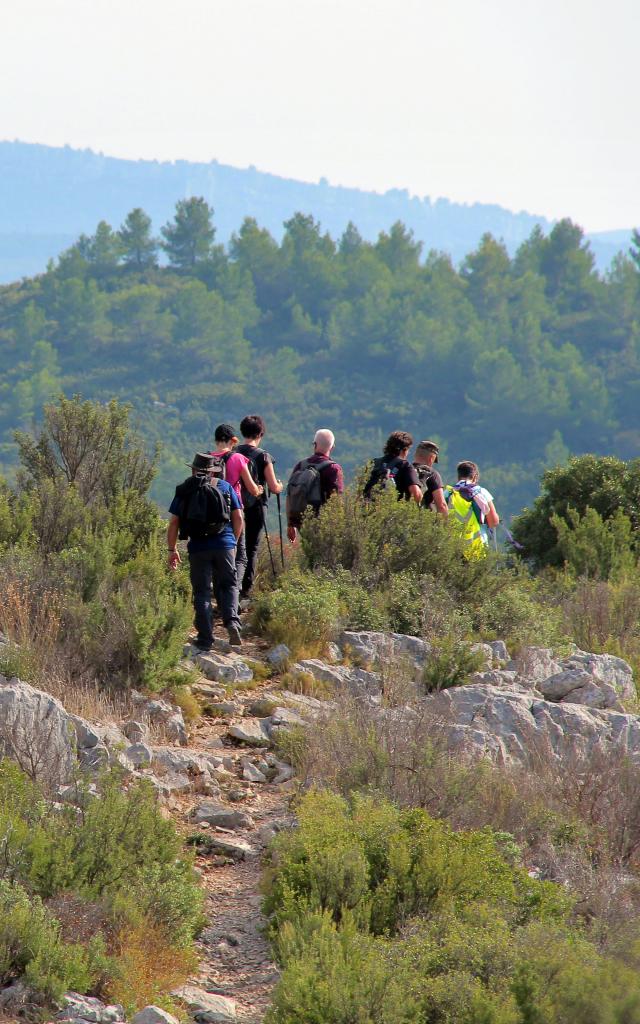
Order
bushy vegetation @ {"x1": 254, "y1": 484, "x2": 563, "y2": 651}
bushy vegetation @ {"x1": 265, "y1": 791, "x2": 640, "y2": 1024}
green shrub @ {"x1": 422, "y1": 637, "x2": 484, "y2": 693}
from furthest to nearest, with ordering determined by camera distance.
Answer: bushy vegetation @ {"x1": 254, "y1": 484, "x2": 563, "y2": 651}, green shrub @ {"x1": 422, "y1": 637, "x2": 484, "y2": 693}, bushy vegetation @ {"x1": 265, "y1": 791, "x2": 640, "y2": 1024}

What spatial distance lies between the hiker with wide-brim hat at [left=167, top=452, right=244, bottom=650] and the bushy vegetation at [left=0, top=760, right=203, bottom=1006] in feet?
7.49

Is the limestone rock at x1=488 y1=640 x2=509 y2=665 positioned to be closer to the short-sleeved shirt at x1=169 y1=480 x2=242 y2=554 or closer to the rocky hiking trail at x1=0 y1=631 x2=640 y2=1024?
the rocky hiking trail at x1=0 y1=631 x2=640 y2=1024

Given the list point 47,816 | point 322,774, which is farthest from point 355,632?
point 47,816

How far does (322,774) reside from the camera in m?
4.92

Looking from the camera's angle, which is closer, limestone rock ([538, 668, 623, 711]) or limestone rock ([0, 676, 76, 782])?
limestone rock ([0, 676, 76, 782])

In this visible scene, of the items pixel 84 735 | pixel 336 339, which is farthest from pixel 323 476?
pixel 336 339

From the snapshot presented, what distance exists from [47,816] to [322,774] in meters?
1.28

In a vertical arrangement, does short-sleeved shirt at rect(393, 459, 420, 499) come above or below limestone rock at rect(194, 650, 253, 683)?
above

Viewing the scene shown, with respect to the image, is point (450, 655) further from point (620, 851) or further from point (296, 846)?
point (296, 846)

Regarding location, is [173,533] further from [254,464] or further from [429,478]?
[429,478]

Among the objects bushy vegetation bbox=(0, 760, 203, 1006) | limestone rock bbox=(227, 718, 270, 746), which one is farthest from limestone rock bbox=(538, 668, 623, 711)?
bushy vegetation bbox=(0, 760, 203, 1006)

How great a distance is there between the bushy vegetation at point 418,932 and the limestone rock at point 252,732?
44.5 inches

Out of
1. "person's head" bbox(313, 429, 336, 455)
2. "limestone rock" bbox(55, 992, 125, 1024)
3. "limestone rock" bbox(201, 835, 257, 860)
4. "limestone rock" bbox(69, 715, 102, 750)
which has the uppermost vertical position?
"person's head" bbox(313, 429, 336, 455)

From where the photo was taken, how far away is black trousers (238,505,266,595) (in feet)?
25.3
